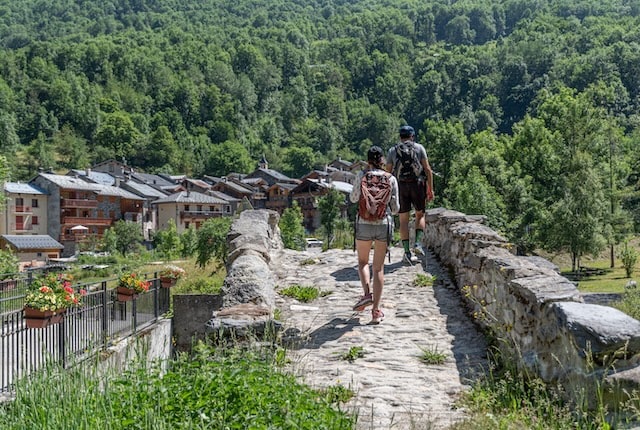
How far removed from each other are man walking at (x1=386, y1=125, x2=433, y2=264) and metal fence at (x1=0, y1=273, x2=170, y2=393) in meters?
4.40

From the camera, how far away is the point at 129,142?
424ft

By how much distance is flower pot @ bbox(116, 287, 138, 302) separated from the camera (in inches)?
484

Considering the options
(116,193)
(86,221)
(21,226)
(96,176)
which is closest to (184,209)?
(116,193)

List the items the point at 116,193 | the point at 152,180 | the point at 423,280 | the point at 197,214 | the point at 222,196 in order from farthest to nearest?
the point at 152,180 → the point at 222,196 → the point at 197,214 → the point at 116,193 → the point at 423,280

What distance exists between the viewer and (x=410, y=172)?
9.32 metres

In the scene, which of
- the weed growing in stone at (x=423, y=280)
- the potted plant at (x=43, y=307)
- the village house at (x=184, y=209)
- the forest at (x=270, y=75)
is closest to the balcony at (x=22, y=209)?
the village house at (x=184, y=209)

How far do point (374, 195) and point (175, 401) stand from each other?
4.02 metres

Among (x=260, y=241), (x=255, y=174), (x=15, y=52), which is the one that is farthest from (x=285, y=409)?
(x=15, y=52)

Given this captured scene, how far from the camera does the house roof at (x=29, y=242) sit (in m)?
62.1

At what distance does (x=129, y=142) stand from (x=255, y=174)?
102 feet

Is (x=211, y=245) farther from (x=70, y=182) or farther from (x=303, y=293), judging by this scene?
(x=70, y=182)

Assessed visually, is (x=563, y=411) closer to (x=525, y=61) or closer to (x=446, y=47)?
(x=525, y=61)

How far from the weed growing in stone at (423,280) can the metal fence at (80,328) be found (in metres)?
4.21

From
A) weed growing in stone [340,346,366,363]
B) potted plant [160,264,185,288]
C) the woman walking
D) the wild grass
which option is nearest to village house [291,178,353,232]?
potted plant [160,264,185,288]
